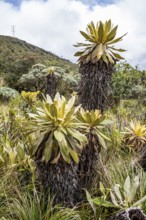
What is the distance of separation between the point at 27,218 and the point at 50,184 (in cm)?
44

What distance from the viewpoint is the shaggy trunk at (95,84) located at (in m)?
4.40

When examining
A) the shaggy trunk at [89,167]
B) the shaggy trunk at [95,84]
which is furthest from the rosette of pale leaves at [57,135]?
the shaggy trunk at [95,84]

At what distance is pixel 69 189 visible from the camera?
3203 millimetres

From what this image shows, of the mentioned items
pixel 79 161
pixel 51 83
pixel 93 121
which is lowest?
pixel 79 161

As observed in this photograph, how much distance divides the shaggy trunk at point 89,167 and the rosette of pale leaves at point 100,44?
4.66ft

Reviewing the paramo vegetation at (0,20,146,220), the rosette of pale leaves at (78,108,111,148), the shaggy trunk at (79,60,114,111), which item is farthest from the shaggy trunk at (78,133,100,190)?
the shaggy trunk at (79,60,114,111)

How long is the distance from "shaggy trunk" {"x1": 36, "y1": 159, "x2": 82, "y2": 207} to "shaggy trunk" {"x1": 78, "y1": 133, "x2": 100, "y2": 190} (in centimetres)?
40

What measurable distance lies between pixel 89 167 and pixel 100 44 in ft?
6.24

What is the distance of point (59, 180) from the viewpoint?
3104mm

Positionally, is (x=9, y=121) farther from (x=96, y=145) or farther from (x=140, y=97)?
(x=140, y=97)

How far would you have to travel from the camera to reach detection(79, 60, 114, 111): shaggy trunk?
173 inches

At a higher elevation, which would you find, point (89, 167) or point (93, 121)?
point (93, 121)

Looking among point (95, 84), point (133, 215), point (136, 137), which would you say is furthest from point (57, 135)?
point (136, 137)

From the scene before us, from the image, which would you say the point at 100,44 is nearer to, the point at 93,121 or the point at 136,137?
the point at 93,121
